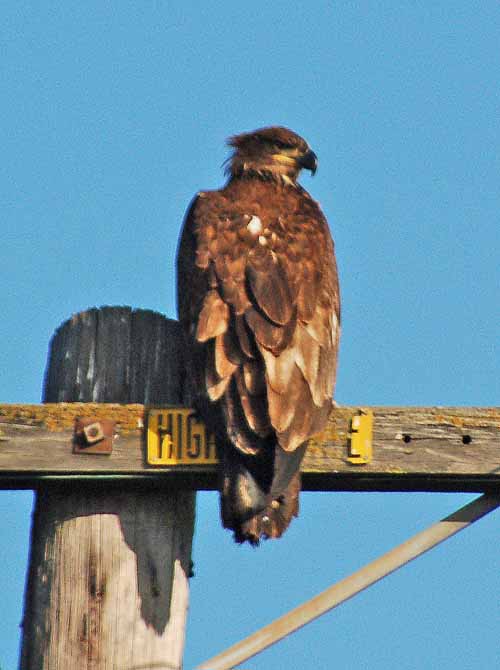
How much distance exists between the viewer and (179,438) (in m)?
4.54

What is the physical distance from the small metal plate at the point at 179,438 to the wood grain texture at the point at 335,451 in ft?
0.10

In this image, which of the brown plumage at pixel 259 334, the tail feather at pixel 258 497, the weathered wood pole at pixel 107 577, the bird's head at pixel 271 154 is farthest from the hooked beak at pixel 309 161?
the tail feather at pixel 258 497

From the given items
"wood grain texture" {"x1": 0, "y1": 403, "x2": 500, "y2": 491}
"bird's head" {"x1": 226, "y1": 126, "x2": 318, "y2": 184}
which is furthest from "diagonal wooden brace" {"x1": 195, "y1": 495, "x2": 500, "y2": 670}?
"bird's head" {"x1": 226, "y1": 126, "x2": 318, "y2": 184}

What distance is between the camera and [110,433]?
4.53 m

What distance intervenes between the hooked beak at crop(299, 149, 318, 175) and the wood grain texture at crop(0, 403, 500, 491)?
3.54 m

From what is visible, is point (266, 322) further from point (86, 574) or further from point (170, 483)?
point (86, 574)

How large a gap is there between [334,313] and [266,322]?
0.51 m

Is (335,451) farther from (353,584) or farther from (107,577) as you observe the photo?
(107,577)

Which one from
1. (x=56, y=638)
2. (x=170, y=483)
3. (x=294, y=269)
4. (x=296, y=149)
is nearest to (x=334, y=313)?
(x=294, y=269)

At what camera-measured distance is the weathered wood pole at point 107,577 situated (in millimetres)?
4289

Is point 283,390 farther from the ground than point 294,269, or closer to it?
closer to it

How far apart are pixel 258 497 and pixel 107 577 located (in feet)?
1.64

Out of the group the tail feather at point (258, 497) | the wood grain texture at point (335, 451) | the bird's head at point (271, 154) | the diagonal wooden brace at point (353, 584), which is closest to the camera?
the diagonal wooden brace at point (353, 584)

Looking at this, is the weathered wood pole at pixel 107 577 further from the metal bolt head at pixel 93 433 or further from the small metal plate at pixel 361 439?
the small metal plate at pixel 361 439
